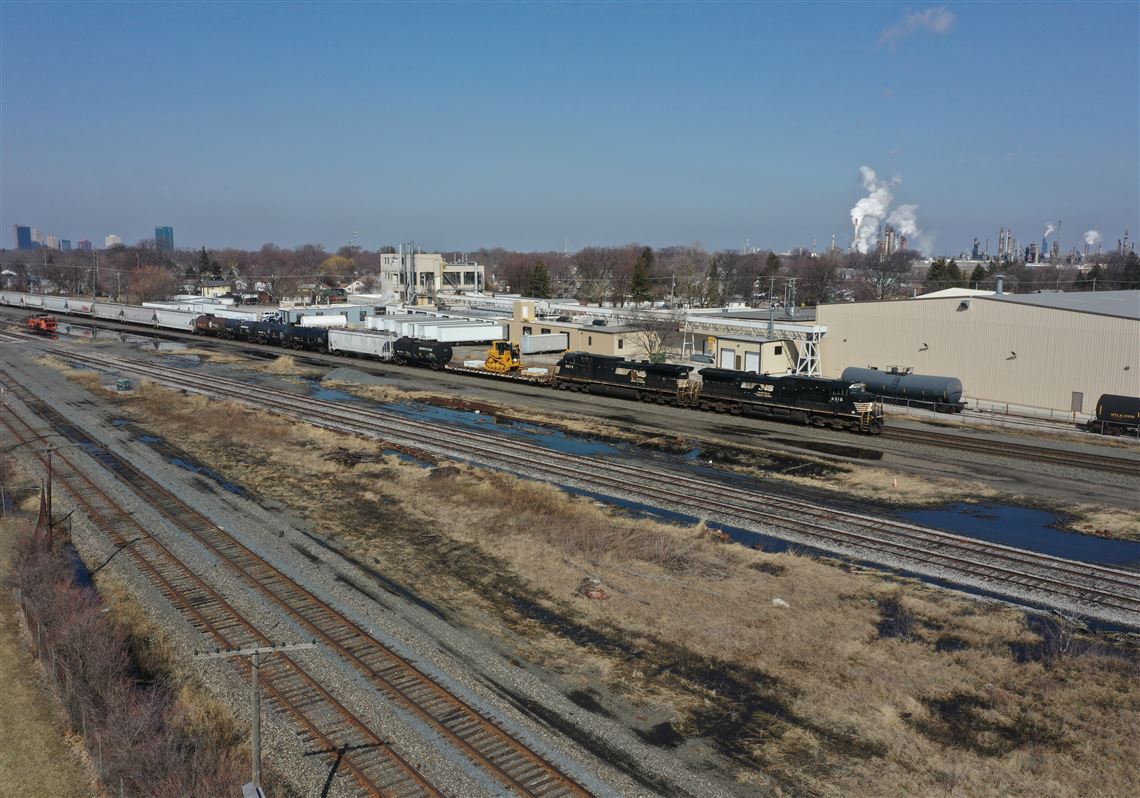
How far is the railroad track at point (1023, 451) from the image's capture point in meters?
36.3

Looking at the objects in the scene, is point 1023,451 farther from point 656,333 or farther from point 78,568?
point 78,568

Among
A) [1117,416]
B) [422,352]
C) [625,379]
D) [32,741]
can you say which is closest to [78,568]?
[32,741]

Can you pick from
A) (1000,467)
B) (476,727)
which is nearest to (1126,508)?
(1000,467)

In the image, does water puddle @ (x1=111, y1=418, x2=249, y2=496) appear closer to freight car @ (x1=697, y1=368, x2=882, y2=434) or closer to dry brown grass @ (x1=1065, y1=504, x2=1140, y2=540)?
freight car @ (x1=697, y1=368, x2=882, y2=434)

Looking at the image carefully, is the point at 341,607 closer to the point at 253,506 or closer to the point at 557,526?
the point at 557,526

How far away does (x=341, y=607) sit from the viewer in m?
20.4

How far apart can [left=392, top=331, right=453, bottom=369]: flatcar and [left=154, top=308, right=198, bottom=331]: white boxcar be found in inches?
1621

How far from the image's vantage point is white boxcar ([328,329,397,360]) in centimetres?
7038

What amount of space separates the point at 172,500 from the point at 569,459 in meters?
16.6

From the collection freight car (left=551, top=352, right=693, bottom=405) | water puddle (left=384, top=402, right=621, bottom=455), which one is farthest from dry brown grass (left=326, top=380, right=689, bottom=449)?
freight car (left=551, top=352, right=693, bottom=405)

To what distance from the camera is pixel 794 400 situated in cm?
4456

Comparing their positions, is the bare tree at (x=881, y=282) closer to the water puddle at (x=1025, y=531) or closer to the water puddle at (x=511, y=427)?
the water puddle at (x=511, y=427)

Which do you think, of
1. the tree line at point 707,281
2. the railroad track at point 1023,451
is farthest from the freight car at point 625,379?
the tree line at point 707,281

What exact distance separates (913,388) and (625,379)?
18.9 meters
